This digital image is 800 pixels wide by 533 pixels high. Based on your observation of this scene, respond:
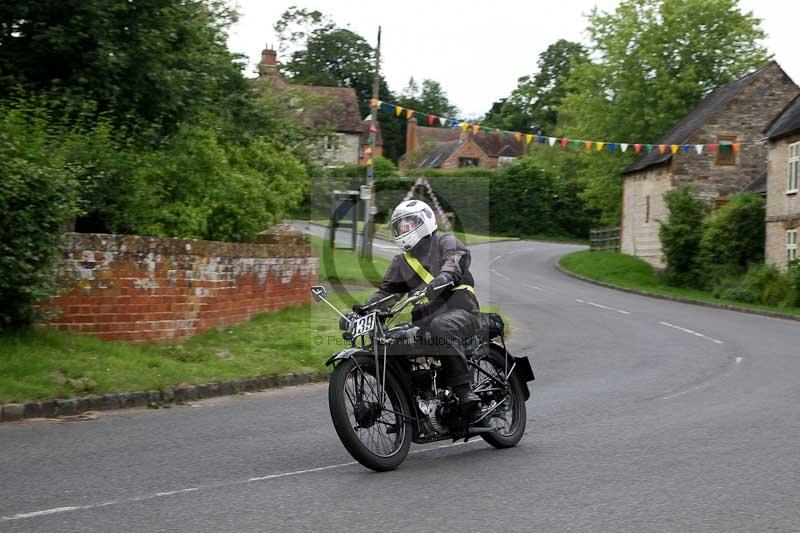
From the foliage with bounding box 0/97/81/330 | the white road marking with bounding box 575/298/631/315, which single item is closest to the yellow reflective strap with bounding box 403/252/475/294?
the foliage with bounding box 0/97/81/330

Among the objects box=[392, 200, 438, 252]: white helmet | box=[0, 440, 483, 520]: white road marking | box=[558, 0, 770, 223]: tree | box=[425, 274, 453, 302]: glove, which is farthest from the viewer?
box=[558, 0, 770, 223]: tree

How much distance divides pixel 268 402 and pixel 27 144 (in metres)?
4.02

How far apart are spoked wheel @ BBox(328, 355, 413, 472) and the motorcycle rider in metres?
0.49

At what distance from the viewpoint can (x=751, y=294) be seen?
110 feet

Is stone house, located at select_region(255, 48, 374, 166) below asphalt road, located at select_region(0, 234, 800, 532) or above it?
above

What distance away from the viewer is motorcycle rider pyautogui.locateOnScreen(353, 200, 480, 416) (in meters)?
7.38

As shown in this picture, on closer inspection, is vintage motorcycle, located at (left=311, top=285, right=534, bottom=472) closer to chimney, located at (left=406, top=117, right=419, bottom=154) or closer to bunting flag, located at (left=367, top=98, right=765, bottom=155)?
bunting flag, located at (left=367, top=98, right=765, bottom=155)

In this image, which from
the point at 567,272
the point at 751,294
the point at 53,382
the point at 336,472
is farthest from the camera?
the point at 567,272

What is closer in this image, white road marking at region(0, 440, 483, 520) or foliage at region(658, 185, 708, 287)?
white road marking at region(0, 440, 483, 520)

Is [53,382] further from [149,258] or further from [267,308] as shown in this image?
[267,308]

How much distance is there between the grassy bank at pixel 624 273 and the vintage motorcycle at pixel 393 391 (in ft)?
86.0

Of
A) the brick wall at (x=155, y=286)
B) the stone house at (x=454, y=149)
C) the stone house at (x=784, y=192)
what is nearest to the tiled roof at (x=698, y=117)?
the stone house at (x=784, y=192)

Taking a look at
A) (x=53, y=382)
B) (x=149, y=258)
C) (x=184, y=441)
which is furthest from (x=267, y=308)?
(x=184, y=441)

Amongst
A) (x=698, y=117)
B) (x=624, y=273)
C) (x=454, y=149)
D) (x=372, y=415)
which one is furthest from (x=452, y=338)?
(x=454, y=149)
